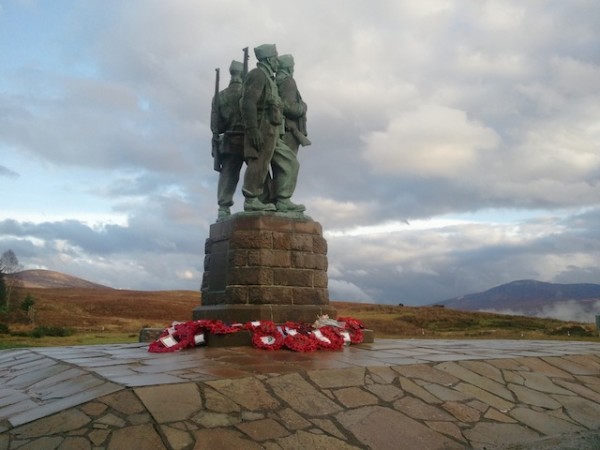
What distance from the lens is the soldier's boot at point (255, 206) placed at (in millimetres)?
10289

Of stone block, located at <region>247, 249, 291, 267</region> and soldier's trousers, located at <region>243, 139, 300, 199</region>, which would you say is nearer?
stone block, located at <region>247, 249, 291, 267</region>

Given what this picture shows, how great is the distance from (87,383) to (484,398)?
427 cm

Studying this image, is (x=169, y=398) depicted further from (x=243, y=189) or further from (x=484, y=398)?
(x=243, y=189)

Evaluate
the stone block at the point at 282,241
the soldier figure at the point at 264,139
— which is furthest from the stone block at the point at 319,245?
the soldier figure at the point at 264,139

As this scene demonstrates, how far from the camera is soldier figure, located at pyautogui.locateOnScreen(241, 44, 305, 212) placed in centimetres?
1034

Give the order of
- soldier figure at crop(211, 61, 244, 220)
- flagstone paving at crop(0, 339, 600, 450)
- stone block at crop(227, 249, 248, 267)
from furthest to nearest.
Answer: soldier figure at crop(211, 61, 244, 220), stone block at crop(227, 249, 248, 267), flagstone paving at crop(0, 339, 600, 450)

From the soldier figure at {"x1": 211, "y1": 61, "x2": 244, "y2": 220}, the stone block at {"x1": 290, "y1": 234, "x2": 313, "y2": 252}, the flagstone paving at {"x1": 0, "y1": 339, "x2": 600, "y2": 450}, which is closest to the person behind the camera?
the flagstone paving at {"x1": 0, "y1": 339, "x2": 600, "y2": 450}

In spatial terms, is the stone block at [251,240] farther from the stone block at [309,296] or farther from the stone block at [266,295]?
the stone block at [309,296]

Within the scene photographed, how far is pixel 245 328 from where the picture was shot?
880 centimetres

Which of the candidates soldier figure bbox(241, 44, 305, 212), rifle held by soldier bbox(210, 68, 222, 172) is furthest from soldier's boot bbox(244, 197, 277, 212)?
rifle held by soldier bbox(210, 68, 222, 172)

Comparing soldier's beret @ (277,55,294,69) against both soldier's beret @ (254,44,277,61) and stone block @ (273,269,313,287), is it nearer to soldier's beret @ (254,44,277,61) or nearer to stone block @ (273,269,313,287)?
soldier's beret @ (254,44,277,61)

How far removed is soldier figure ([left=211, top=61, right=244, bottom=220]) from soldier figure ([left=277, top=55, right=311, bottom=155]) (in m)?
0.90

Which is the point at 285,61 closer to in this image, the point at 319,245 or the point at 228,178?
the point at 228,178

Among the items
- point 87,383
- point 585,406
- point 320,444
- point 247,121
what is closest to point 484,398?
point 585,406
